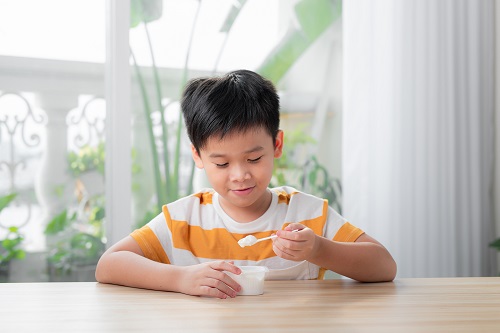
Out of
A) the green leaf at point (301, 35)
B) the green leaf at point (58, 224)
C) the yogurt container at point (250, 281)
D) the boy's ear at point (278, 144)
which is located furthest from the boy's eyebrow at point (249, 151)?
the green leaf at point (301, 35)

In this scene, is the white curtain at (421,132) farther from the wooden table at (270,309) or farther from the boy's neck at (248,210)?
the wooden table at (270,309)

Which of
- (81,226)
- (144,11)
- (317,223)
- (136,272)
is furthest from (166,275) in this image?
(144,11)

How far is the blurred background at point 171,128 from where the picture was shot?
2.80 metres

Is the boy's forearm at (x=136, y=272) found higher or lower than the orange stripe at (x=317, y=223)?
lower

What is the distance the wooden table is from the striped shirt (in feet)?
0.76

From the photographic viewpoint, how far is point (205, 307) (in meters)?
1.00

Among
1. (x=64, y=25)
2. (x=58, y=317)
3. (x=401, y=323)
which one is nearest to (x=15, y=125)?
(x=64, y=25)

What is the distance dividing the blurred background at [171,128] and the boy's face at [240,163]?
5.05ft

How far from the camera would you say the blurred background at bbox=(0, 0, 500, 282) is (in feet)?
9.18

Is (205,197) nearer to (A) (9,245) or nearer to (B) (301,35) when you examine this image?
(A) (9,245)

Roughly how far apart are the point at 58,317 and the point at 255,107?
686mm

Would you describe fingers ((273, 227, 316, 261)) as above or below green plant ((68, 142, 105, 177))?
below

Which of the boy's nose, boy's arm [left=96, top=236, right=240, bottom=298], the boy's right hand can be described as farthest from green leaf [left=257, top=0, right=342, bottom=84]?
the boy's right hand

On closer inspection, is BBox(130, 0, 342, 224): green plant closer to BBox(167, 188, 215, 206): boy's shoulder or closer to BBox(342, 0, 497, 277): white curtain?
BBox(342, 0, 497, 277): white curtain
